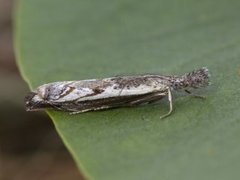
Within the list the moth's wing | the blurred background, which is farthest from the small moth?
the blurred background

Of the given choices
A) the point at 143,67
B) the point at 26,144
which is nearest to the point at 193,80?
the point at 143,67

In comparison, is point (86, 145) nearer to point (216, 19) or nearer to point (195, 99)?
point (195, 99)

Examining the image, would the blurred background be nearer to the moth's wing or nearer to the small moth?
the small moth

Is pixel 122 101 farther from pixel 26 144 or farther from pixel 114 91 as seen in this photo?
pixel 26 144

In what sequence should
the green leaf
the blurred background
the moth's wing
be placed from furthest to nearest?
the blurred background → the moth's wing → the green leaf

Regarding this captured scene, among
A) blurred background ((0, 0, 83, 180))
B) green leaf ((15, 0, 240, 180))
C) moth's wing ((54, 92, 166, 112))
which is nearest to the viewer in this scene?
green leaf ((15, 0, 240, 180))

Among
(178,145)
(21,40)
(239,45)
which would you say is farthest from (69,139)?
(21,40)
